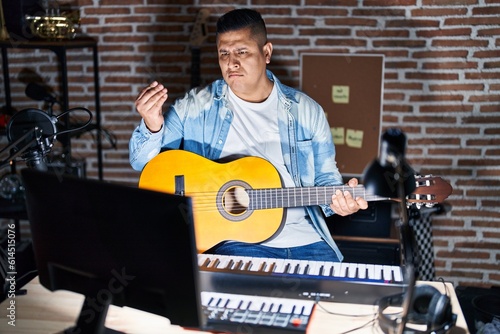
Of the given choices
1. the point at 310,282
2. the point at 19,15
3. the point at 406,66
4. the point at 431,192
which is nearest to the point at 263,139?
the point at 431,192

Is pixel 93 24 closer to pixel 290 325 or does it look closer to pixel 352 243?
pixel 352 243

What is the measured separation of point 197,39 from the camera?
12.1ft

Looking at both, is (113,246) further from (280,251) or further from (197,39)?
(197,39)

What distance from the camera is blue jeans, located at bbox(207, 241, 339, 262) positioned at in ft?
7.79

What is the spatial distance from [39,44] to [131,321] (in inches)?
92.6

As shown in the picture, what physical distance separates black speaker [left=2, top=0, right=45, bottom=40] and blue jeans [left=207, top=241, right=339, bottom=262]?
7.01ft

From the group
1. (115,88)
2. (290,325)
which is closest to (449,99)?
(115,88)

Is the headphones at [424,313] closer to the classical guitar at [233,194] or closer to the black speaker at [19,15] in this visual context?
the classical guitar at [233,194]

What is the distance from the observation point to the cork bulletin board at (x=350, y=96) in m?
3.69

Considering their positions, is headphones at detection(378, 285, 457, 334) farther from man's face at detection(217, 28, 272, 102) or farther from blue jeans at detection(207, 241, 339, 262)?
man's face at detection(217, 28, 272, 102)

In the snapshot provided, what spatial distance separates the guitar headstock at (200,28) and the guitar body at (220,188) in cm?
145

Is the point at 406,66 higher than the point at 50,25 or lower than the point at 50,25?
lower

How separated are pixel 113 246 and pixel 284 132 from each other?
136cm

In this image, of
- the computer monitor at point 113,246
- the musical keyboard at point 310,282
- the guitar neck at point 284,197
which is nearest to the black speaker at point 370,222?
the guitar neck at point 284,197
